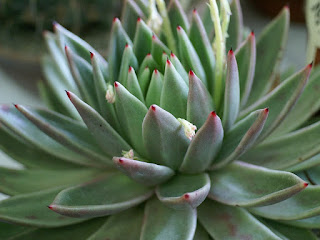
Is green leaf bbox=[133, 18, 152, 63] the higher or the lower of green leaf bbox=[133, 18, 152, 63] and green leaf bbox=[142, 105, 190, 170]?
the higher

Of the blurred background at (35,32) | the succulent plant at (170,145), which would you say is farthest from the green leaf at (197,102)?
the blurred background at (35,32)

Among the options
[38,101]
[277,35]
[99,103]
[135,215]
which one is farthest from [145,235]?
[38,101]

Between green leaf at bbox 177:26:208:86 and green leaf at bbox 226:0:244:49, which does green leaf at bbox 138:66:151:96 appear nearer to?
green leaf at bbox 177:26:208:86

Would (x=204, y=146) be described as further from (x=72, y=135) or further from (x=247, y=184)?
(x=72, y=135)

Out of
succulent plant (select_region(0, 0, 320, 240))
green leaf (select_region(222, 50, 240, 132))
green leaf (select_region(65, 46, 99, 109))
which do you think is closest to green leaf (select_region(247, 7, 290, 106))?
succulent plant (select_region(0, 0, 320, 240))

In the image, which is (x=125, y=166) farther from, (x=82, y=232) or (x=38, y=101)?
(x=38, y=101)
